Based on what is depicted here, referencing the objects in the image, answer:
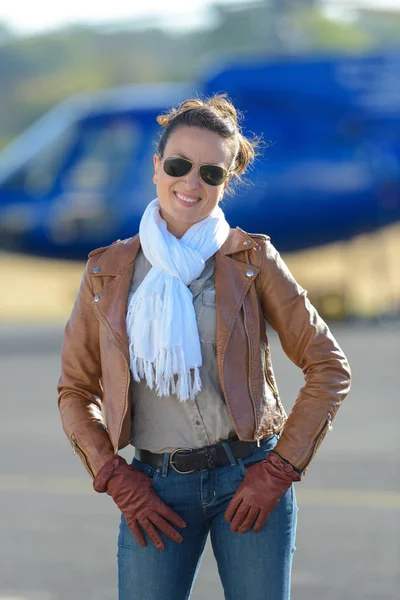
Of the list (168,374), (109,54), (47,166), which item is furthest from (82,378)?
(109,54)

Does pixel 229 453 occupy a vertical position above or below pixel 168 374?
below

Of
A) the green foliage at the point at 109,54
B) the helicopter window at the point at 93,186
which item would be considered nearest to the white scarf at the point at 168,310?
the helicopter window at the point at 93,186

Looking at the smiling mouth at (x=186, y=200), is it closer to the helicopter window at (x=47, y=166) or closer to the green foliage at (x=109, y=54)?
the helicopter window at (x=47, y=166)

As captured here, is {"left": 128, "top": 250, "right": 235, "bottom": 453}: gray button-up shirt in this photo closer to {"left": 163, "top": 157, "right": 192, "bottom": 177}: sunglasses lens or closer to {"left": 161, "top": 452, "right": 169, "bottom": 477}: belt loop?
{"left": 161, "top": 452, "right": 169, "bottom": 477}: belt loop

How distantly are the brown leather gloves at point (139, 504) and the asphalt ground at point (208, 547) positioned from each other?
2.50m

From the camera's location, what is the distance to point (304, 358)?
3.91 m

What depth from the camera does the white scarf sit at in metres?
3.79

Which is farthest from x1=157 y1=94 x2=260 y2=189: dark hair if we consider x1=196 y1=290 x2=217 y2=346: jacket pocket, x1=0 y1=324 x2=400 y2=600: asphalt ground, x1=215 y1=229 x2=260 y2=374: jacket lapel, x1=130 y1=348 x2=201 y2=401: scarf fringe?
x1=0 y1=324 x2=400 y2=600: asphalt ground

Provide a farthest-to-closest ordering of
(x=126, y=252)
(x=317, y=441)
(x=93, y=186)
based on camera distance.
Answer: (x=93, y=186), (x=126, y=252), (x=317, y=441)

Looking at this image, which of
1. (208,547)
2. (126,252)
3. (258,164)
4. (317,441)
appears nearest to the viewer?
(317,441)

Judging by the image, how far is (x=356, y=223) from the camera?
21422mm

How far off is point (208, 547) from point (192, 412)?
3.47 m

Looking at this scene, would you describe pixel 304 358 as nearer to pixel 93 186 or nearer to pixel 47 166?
pixel 93 186

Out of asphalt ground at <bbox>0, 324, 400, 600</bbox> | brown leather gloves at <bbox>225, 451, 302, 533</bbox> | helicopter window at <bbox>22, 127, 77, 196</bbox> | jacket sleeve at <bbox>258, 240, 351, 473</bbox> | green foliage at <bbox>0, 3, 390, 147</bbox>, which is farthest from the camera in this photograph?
green foliage at <bbox>0, 3, 390, 147</bbox>
